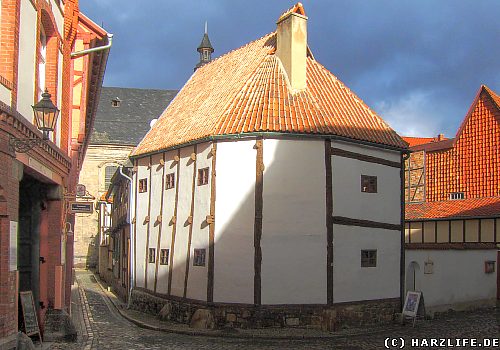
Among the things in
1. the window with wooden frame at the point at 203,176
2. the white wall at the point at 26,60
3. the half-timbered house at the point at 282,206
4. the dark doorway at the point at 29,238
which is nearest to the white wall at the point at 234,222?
the half-timbered house at the point at 282,206

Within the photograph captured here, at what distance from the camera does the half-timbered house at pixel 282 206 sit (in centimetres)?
1669

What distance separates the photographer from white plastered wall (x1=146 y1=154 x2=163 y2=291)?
20.7 metres

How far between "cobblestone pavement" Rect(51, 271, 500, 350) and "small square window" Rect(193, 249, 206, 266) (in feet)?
7.49

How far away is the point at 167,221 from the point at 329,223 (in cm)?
586

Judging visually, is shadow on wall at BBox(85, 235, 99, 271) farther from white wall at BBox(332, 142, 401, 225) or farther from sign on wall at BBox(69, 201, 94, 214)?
white wall at BBox(332, 142, 401, 225)

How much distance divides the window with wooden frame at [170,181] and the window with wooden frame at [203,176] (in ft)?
6.54

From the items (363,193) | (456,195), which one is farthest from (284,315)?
(456,195)

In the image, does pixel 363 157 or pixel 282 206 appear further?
pixel 363 157

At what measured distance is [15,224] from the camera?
9.29 m

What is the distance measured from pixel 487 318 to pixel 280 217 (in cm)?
802

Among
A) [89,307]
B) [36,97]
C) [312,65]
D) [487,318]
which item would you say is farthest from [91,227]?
[36,97]

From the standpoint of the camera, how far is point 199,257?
58.2ft

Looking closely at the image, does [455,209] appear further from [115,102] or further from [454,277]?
[115,102]

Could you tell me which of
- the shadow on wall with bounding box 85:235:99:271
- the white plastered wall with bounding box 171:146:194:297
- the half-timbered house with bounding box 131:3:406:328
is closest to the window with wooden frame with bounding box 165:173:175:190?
the half-timbered house with bounding box 131:3:406:328
